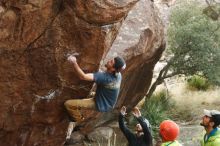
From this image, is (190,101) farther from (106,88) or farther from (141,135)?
(141,135)

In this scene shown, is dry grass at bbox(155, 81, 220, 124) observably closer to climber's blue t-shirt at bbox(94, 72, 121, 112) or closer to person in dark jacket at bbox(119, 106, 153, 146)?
climber's blue t-shirt at bbox(94, 72, 121, 112)

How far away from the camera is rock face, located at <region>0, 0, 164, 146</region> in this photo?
9.14 metres

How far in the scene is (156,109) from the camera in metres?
19.1

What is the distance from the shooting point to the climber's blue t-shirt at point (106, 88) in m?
9.30

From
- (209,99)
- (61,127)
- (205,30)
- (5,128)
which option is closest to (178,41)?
(205,30)

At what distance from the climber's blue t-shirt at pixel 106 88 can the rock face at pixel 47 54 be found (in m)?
0.78

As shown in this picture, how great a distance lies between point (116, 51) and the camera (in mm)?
12344

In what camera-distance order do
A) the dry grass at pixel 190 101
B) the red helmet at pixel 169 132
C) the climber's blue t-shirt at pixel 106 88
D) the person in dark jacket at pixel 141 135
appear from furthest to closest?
the dry grass at pixel 190 101
the climber's blue t-shirt at pixel 106 88
the person in dark jacket at pixel 141 135
the red helmet at pixel 169 132

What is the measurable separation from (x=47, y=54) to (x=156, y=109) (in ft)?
32.4

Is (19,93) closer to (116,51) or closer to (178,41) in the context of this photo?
(116,51)

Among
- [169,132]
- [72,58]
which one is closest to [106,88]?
[72,58]

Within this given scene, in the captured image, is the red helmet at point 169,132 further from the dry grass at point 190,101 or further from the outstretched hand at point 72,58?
the dry grass at point 190,101

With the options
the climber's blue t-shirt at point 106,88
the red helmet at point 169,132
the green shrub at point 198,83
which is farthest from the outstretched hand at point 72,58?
the green shrub at point 198,83

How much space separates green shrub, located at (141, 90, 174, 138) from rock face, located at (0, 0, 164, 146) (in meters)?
6.47
